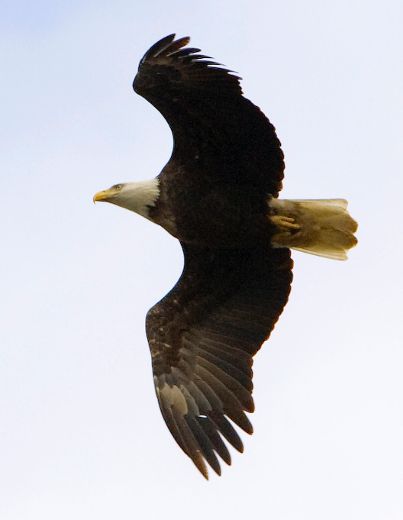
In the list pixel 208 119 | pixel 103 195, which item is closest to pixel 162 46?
pixel 208 119

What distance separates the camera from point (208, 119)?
45.0ft

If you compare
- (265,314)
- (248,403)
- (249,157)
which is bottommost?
(248,403)

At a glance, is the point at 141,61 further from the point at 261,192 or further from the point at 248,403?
the point at 248,403

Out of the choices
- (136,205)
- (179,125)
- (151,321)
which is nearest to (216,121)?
(179,125)

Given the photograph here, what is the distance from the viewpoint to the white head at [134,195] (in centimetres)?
1420

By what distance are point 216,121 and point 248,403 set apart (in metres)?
2.66

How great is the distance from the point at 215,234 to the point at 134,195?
2.91ft

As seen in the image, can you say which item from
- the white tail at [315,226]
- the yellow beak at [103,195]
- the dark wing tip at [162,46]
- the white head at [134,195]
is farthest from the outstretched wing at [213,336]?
the dark wing tip at [162,46]

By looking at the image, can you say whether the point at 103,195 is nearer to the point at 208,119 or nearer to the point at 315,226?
the point at 208,119

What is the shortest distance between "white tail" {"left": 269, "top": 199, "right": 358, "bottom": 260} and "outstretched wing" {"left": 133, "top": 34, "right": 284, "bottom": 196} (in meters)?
0.26

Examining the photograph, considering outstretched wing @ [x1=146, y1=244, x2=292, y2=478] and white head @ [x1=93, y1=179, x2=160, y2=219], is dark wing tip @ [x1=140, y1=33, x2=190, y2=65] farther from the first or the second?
outstretched wing @ [x1=146, y1=244, x2=292, y2=478]

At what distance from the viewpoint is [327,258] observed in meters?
14.6

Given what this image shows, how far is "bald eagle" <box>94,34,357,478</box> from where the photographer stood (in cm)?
1357

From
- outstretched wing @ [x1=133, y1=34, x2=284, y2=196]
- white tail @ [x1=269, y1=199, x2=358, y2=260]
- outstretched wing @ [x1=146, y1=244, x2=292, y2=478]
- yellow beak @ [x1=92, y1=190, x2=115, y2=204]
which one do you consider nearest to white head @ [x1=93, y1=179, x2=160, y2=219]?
yellow beak @ [x1=92, y1=190, x2=115, y2=204]
